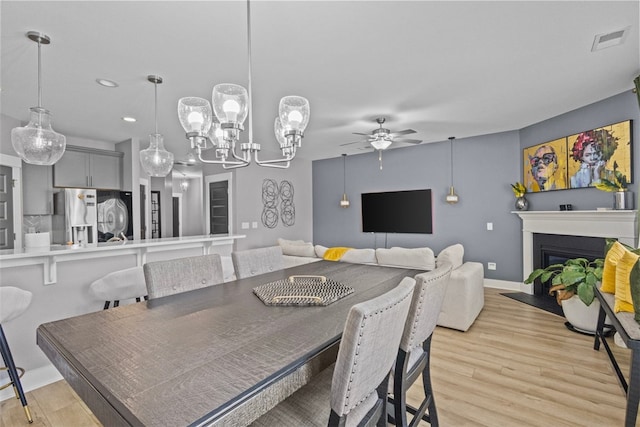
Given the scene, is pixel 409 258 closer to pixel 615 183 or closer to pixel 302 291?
pixel 302 291

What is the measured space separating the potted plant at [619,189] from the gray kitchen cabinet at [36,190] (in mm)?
6822

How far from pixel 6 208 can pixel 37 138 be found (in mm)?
2226

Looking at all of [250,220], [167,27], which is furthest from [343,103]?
[250,220]

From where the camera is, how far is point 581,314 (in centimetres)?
302

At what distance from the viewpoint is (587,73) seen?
2.78 metres

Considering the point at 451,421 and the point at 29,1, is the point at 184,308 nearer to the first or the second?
the point at 451,421

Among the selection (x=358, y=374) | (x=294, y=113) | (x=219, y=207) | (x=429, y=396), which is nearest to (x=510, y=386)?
(x=429, y=396)

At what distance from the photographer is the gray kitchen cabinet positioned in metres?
4.00

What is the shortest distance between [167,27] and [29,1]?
700 mm

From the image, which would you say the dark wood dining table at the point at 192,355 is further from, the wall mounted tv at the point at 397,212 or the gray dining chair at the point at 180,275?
the wall mounted tv at the point at 397,212

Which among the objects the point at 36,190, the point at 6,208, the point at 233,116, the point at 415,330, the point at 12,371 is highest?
the point at 233,116

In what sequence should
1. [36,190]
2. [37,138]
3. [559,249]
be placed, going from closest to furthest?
[37,138]
[559,249]
[36,190]

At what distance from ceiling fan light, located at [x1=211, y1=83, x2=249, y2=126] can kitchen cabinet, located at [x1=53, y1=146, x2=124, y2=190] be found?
161 inches

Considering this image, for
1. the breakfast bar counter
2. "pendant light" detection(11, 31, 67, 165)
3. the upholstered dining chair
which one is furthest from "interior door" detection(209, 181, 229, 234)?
the upholstered dining chair
